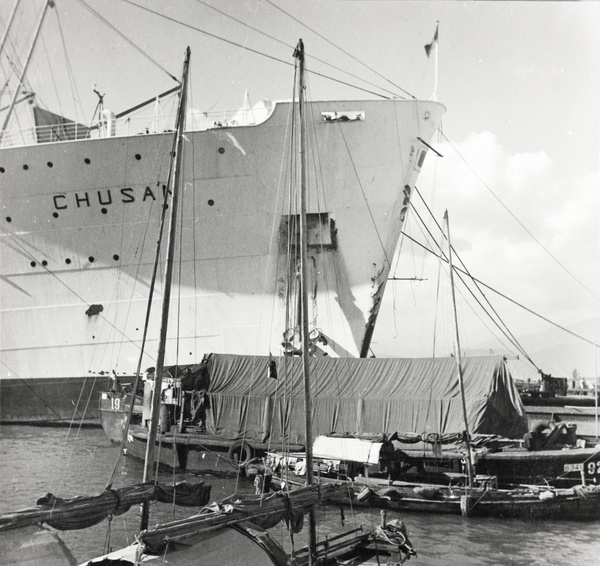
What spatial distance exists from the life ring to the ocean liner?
4689 millimetres

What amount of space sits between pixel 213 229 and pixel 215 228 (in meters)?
0.08

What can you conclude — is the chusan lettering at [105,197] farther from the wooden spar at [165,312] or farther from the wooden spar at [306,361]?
the wooden spar at [306,361]

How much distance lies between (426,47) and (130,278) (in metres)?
12.5

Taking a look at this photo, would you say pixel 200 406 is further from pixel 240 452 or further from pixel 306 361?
pixel 306 361

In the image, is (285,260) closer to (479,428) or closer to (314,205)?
(314,205)

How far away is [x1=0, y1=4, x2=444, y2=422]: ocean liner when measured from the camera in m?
19.5

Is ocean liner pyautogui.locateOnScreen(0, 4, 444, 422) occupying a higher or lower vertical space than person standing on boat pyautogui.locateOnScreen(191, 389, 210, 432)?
higher

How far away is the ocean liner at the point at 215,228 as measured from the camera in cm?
1948

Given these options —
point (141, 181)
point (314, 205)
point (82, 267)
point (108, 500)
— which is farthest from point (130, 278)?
point (108, 500)

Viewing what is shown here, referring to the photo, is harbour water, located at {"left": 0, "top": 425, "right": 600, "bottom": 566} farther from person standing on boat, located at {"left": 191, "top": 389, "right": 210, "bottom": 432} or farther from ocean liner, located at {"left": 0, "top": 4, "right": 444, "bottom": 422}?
ocean liner, located at {"left": 0, "top": 4, "right": 444, "bottom": 422}

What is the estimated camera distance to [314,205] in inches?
774

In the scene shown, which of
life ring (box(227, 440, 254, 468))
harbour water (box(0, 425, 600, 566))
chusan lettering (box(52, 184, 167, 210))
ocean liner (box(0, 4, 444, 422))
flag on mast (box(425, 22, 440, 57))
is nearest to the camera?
harbour water (box(0, 425, 600, 566))

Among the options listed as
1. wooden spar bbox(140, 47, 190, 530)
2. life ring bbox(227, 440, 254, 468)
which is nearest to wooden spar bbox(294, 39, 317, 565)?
wooden spar bbox(140, 47, 190, 530)

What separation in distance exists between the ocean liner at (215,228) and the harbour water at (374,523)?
535cm
